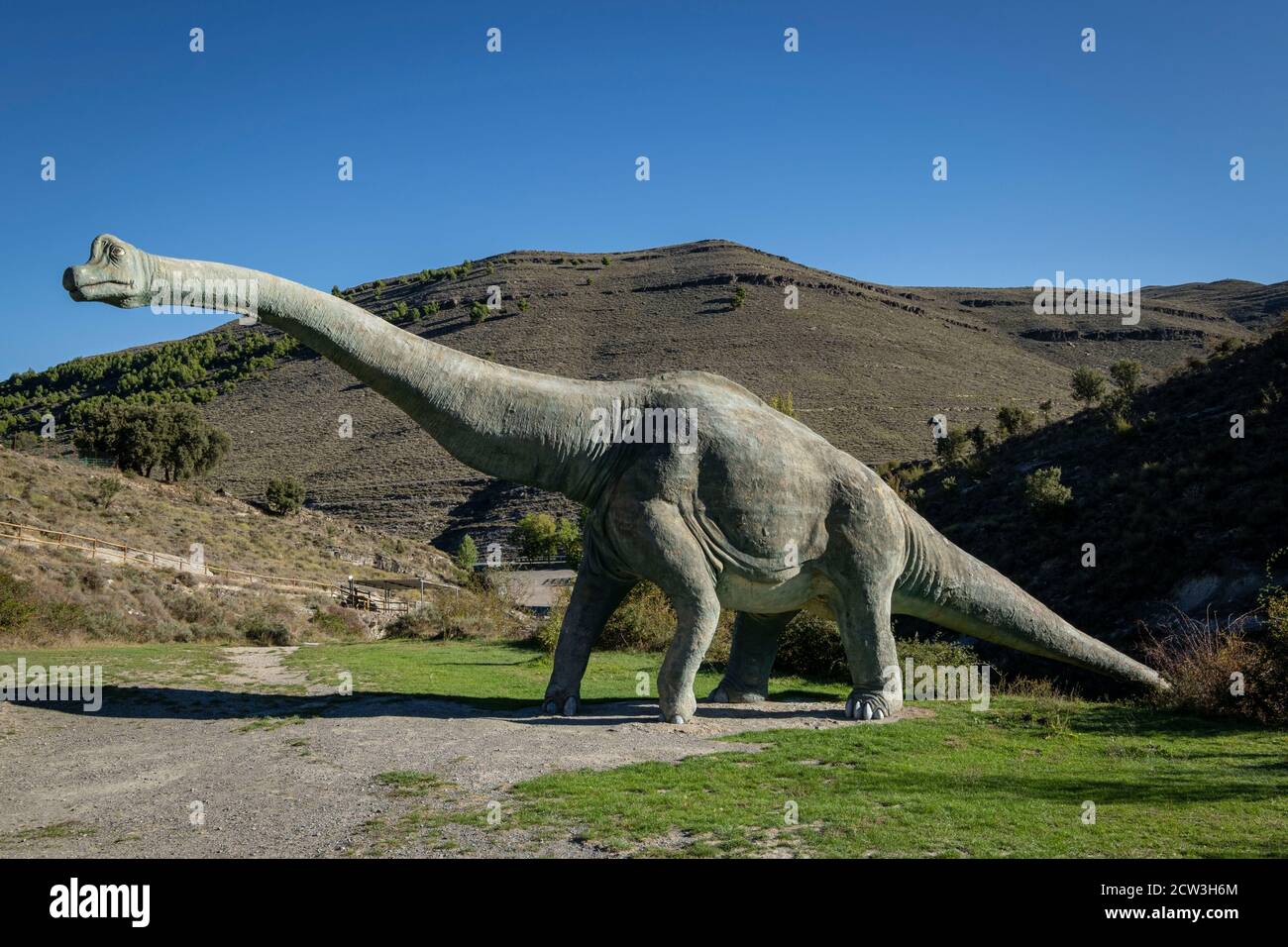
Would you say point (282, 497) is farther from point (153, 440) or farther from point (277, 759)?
point (277, 759)

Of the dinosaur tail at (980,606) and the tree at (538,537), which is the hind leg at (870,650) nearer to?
the dinosaur tail at (980,606)

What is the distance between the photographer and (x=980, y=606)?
12148 millimetres

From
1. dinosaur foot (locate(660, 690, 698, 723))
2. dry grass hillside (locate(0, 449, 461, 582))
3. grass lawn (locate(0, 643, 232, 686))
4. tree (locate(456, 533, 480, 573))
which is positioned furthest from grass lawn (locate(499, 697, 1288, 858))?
tree (locate(456, 533, 480, 573))

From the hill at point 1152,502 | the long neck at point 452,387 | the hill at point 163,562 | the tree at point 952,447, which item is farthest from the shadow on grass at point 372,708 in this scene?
the tree at point 952,447

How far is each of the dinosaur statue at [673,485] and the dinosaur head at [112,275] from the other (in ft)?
1.07

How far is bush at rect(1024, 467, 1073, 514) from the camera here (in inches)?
1077

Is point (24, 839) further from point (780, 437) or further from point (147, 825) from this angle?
point (780, 437)

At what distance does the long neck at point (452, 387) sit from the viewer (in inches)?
342

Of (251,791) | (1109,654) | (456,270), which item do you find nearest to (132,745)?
(251,791)

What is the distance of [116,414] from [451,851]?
176ft

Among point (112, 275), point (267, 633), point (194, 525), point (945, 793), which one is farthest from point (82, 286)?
point (194, 525)

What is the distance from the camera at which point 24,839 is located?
6.65 meters

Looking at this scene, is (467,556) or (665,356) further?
(665,356)

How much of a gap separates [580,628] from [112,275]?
5643 mm
